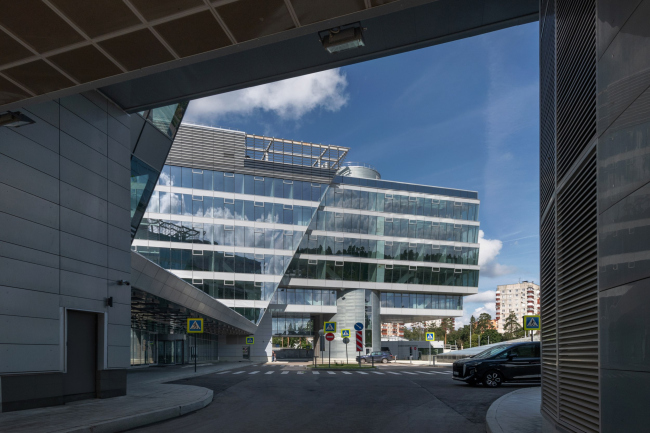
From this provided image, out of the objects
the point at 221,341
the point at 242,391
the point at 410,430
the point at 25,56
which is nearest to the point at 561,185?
the point at 410,430

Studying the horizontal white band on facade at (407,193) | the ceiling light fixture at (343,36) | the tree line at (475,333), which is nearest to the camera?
the ceiling light fixture at (343,36)

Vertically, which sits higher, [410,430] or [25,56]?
[25,56]

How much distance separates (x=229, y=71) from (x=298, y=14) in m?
9.46

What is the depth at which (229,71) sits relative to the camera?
52.5 ft

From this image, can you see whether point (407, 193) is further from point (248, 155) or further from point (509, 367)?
point (509, 367)

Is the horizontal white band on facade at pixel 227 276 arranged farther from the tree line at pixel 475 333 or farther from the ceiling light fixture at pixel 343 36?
the tree line at pixel 475 333

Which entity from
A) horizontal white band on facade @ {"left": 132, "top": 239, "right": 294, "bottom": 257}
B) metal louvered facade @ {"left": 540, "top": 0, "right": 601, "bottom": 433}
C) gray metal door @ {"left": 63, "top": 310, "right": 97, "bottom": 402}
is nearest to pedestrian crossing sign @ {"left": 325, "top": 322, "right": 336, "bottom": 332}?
horizontal white band on facade @ {"left": 132, "top": 239, "right": 294, "bottom": 257}

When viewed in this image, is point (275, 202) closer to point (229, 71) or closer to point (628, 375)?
point (229, 71)

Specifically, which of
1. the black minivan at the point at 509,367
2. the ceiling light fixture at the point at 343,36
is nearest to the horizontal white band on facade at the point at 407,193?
the black minivan at the point at 509,367

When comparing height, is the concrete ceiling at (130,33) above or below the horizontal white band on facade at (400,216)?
below

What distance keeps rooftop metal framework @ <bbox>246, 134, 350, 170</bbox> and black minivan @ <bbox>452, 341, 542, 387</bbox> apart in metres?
40.1

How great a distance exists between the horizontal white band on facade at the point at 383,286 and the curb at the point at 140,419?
46.3m

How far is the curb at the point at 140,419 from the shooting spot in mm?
9891

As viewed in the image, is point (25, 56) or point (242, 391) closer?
point (25, 56)
